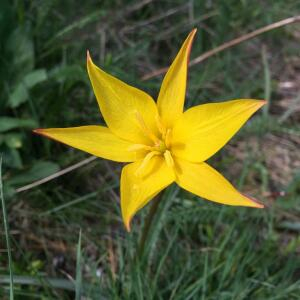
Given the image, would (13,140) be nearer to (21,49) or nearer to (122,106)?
(21,49)

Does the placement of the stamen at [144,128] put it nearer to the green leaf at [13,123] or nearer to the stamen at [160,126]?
the stamen at [160,126]

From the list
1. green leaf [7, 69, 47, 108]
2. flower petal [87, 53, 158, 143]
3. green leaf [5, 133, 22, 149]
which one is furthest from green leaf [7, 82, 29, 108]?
flower petal [87, 53, 158, 143]

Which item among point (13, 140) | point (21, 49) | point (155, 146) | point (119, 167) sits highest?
point (21, 49)

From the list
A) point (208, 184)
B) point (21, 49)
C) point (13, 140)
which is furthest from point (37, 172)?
point (208, 184)

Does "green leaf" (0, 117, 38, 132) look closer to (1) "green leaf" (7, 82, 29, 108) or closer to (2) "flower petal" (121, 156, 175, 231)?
(1) "green leaf" (7, 82, 29, 108)

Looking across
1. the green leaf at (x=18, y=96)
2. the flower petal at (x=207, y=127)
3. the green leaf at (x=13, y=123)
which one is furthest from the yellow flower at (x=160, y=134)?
the green leaf at (x=18, y=96)

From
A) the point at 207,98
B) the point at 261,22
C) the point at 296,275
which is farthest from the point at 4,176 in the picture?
the point at 261,22

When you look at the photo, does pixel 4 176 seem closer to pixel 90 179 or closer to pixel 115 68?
pixel 90 179
